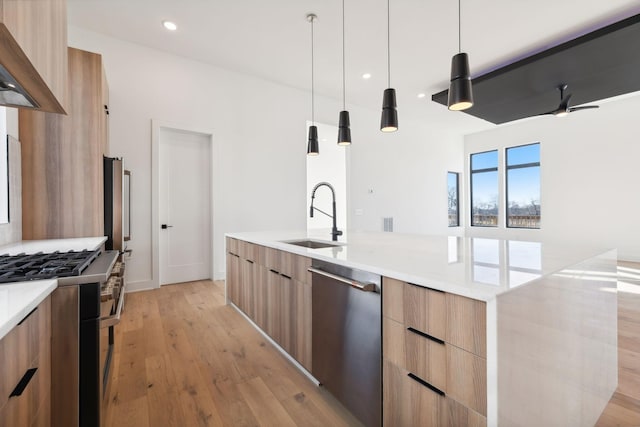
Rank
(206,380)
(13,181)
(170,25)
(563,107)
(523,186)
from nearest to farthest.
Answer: (206,380)
(13,181)
(170,25)
(563,107)
(523,186)

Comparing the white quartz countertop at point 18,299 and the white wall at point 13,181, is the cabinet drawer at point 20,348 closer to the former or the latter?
the white quartz countertop at point 18,299

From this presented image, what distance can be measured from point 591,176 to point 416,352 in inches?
292

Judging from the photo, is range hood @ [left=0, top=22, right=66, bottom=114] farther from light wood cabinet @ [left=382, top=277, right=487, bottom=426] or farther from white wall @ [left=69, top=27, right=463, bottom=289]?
white wall @ [left=69, top=27, right=463, bottom=289]

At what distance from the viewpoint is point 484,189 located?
7930 mm

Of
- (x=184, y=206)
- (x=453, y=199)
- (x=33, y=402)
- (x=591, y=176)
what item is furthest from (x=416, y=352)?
(x=453, y=199)

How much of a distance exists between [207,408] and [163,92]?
3866 millimetres

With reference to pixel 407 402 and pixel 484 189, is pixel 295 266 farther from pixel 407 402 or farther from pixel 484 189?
pixel 484 189

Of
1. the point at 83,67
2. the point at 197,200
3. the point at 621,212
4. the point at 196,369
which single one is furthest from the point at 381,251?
the point at 621,212

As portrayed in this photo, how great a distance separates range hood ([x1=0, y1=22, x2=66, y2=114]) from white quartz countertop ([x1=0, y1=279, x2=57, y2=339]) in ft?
2.37

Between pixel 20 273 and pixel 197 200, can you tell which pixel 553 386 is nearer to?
pixel 20 273

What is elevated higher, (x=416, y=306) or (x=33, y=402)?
(x=416, y=306)

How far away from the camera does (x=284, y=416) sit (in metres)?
1.48

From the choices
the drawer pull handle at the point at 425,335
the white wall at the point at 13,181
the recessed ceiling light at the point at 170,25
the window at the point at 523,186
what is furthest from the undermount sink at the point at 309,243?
the window at the point at 523,186

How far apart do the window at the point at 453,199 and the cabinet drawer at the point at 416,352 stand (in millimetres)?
7551
